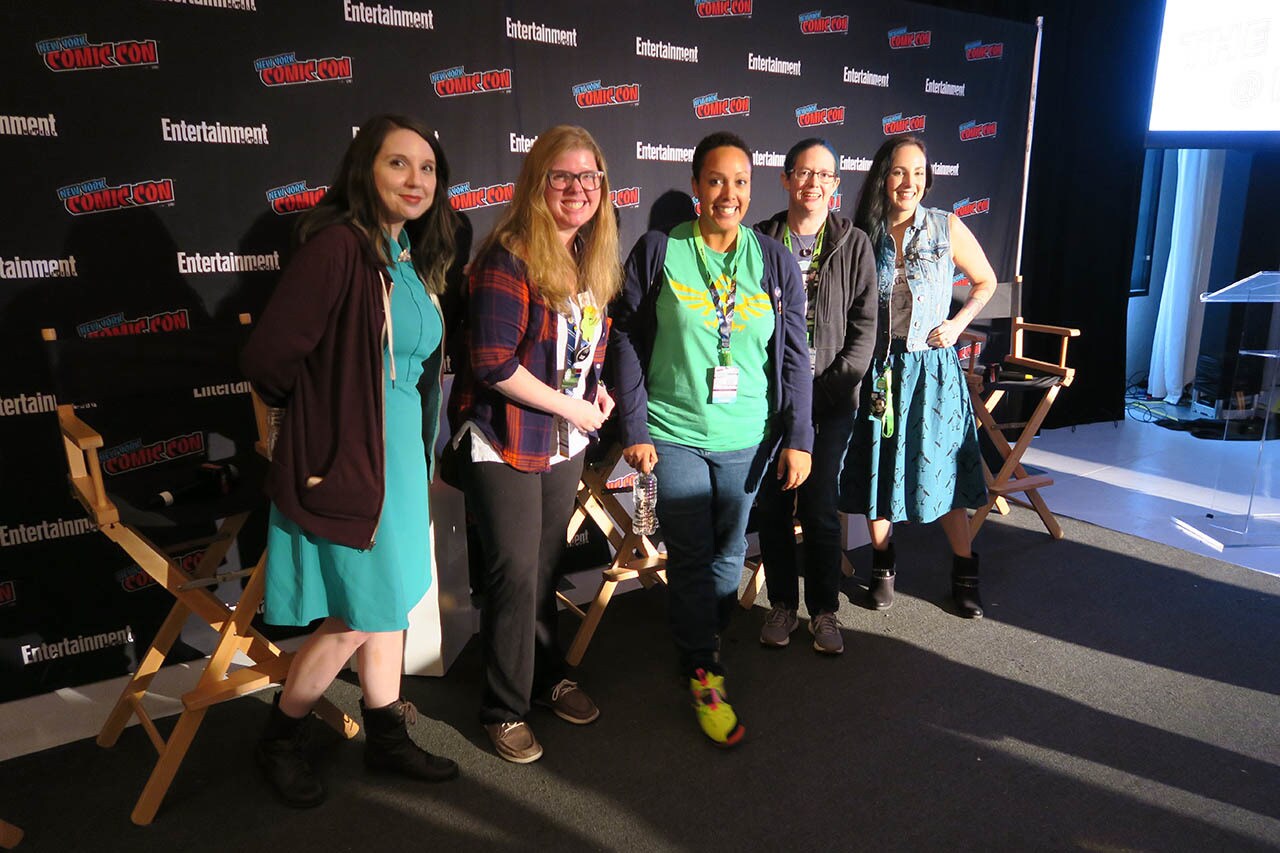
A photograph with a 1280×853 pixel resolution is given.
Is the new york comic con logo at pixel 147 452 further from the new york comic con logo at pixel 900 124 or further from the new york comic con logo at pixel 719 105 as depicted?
the new york comic con logo at pixel 900 124

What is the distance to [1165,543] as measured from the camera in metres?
3.63

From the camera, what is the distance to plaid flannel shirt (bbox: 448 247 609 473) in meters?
1.89

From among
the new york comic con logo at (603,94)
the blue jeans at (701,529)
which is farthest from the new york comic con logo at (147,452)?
the new york comic con logo at (603,94)

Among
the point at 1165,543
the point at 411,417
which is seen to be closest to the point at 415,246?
the point at 411,417

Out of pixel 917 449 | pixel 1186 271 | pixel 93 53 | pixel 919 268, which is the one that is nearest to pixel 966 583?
pixel 917 449

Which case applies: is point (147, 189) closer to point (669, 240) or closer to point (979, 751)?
point (669, 240)

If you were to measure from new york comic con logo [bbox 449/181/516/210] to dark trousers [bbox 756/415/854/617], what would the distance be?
1.29 metres

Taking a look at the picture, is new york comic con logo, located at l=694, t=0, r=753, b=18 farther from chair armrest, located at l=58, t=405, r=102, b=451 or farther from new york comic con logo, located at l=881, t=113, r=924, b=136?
chair armrest, located at l=58, t=405, r=102, b=451

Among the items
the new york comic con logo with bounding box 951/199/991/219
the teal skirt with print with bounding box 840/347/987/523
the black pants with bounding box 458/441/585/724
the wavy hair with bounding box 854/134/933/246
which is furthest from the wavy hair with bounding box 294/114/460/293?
the new york comic con logo with bounding box 951/199/991/219

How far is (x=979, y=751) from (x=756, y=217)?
219cm

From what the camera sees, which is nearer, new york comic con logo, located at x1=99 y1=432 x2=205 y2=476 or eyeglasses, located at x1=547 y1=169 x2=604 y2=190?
eyeglasses, located at x1=547 y1=169 x2=604 y2=190

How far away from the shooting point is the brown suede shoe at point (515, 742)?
2164 millimetres

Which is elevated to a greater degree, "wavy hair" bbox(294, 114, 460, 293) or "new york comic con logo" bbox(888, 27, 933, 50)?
"new york comic con logo" bbox(888, 27, 933, 50)

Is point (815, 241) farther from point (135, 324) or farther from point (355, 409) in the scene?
point (135, 324)
